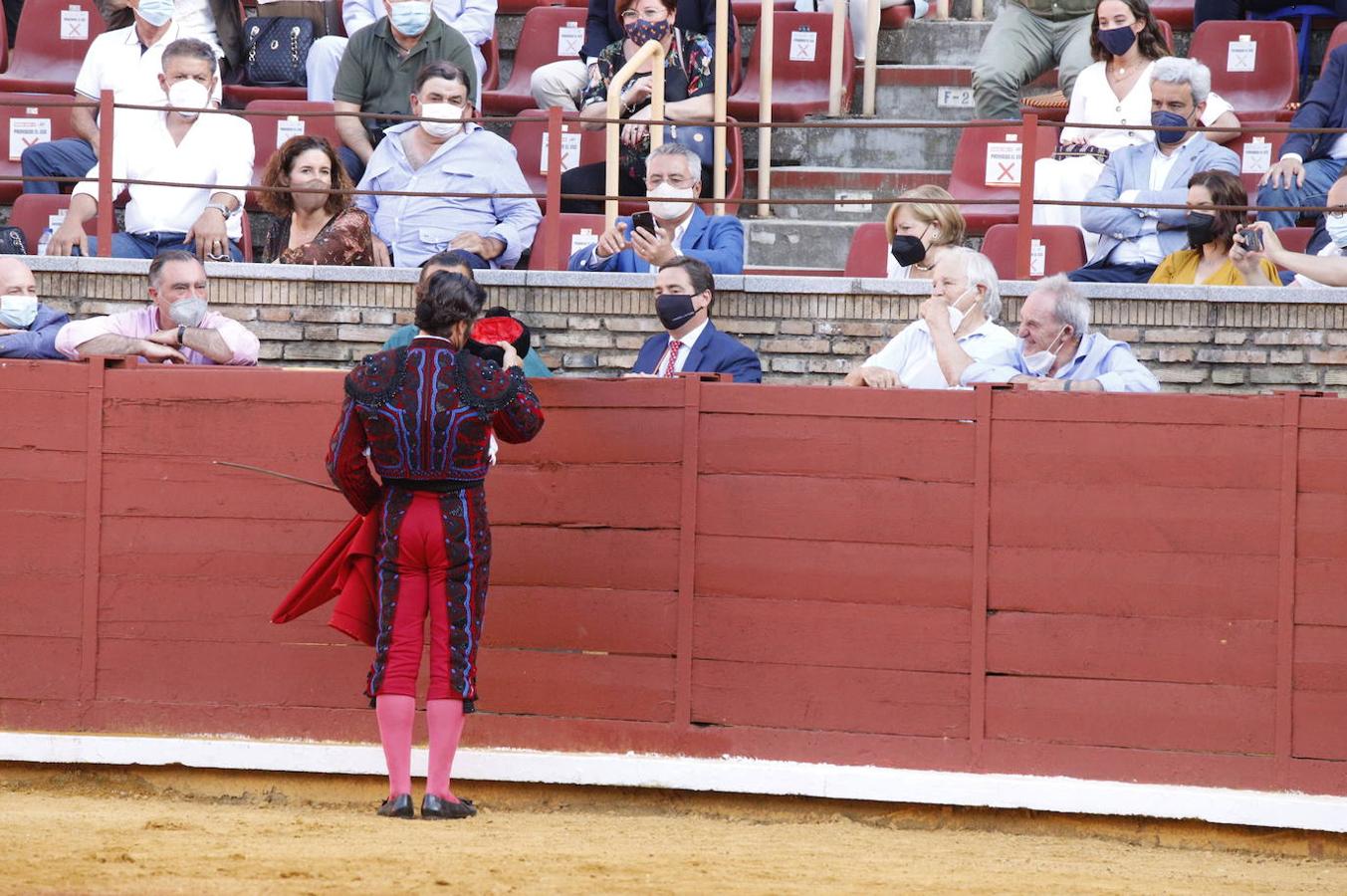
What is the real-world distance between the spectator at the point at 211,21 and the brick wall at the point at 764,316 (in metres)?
2.27

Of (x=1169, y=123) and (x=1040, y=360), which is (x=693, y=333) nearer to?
(x=1040, y=360)

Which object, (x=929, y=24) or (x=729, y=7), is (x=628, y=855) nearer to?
(x=729, y=7)

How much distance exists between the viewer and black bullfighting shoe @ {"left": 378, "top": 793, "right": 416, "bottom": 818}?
5.96 metres

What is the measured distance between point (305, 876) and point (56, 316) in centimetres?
315

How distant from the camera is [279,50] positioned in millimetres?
10281

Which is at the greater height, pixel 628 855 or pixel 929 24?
pixel 929 24

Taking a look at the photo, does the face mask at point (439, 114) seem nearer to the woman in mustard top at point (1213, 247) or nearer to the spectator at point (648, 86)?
the spectator at point (648, 86)

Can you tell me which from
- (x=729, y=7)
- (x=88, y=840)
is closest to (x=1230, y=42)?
(x=729, y=7)

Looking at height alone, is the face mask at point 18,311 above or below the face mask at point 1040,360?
above

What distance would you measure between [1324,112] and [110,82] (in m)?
5.49

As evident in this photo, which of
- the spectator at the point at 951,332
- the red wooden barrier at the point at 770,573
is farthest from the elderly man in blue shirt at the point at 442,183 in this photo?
the spectator at the point at 951,332

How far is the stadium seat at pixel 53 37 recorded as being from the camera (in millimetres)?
10875

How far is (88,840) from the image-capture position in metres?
5.60

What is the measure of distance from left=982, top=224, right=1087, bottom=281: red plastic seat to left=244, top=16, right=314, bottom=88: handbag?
3840 millimetres
